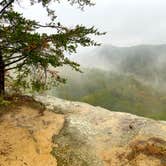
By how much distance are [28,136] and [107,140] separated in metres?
4.54

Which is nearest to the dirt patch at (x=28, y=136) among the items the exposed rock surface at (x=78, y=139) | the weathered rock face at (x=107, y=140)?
the exposed rock surface at (x=78, y=139)

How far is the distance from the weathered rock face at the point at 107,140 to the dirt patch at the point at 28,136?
1.67ft

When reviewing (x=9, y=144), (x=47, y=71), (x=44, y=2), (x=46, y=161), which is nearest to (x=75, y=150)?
(x=46, y=161)

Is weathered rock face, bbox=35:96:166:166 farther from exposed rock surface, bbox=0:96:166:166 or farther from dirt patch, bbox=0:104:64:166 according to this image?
dirt patch, bbox=0:104:64:166

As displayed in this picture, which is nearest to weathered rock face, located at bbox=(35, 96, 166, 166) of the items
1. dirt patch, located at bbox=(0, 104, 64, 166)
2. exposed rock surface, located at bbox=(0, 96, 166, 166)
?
exposed rock surface, located at bbox=(0, 96, 166, 166)

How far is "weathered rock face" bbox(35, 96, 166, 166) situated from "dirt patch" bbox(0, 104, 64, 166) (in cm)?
51

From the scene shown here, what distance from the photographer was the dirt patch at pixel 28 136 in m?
19.9

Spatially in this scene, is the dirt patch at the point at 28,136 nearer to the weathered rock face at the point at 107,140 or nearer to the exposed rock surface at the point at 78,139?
the exposed rock surface at the point at 78,139

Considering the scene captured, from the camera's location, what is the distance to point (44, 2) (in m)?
24.2

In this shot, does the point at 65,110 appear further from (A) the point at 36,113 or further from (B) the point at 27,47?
(B) the point at 27,47

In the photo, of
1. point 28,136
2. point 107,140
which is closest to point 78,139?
point 107,140

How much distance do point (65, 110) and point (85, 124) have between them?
8.38 feet

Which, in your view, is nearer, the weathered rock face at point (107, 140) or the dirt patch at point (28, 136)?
the dirt patch at point (28, 136)

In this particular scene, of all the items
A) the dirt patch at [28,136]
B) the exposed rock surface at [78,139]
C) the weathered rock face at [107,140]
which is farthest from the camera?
the weathered rock face at [107,140]
